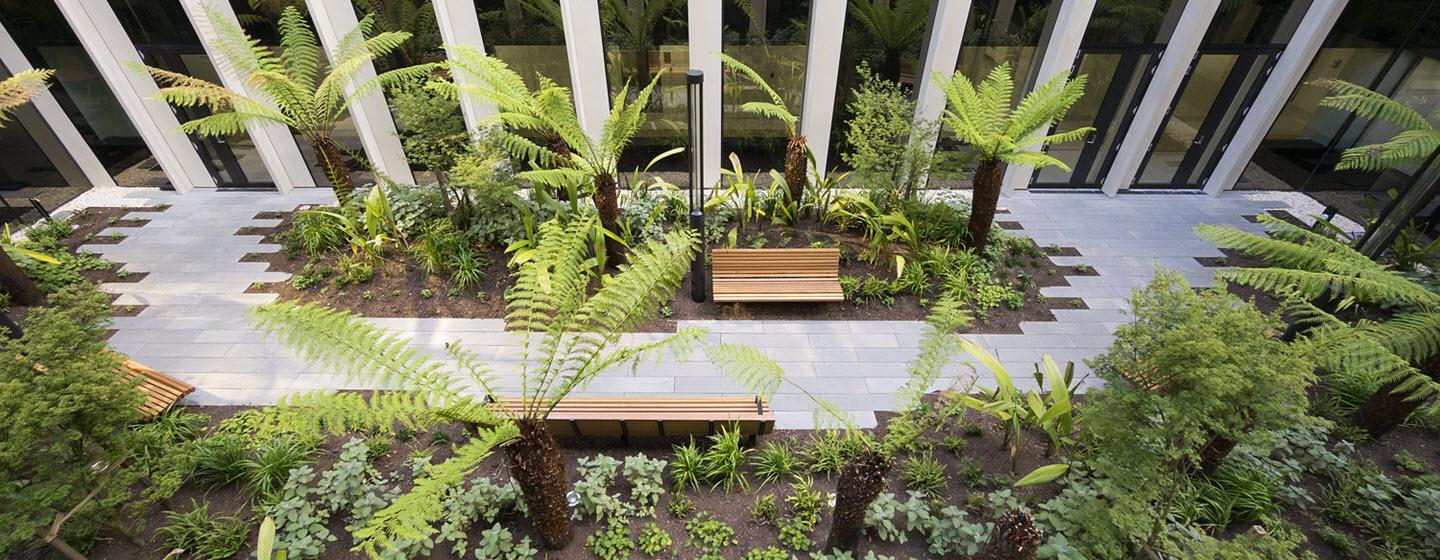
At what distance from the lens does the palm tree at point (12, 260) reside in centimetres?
520

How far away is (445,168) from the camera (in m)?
6.96

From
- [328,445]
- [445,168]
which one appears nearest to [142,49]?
[445,168]

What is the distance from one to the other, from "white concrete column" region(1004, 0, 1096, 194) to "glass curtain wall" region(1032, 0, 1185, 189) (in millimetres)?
168

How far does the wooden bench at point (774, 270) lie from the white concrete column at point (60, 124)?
9.29 m

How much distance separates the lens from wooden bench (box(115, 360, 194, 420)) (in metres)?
4.68

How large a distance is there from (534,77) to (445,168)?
1.97 metres

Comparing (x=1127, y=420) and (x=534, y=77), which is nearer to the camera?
(x=1127, y=420)

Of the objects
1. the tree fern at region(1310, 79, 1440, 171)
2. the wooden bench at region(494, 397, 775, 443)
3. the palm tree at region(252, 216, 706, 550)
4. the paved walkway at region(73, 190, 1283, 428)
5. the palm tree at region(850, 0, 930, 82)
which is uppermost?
the palm tree at region(850, 0, 930, 82)

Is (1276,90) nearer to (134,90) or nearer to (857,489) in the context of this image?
(857,489)

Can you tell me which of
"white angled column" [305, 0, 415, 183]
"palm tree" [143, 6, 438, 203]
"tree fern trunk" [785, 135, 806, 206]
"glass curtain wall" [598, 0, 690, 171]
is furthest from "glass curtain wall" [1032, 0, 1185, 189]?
"white angled column" [305, 0, 415, 183]

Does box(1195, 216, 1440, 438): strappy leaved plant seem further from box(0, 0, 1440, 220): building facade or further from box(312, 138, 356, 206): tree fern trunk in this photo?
box(312, 138, 356, 206): tree fern trunk

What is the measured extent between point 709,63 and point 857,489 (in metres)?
Answer: 5.98

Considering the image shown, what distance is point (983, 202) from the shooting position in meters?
6.59

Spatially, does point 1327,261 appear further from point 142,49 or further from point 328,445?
point 142,49
